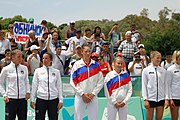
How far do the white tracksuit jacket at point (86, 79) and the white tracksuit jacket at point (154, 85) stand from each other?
0.97m

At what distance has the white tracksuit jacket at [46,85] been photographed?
666 cm

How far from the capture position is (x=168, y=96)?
283 inches

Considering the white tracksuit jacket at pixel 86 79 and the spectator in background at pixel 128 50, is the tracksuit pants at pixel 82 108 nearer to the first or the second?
the white tracksuit jacket at pixel 86 79

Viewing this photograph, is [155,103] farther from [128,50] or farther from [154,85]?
[128,50]

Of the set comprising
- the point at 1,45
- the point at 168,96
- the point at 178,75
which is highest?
the point at 1,45

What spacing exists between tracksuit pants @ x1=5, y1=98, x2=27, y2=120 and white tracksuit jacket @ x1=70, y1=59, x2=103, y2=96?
3.61 ft

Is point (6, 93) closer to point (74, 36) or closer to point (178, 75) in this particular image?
point (178, 75)

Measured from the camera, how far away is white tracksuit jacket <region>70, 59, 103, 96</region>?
686cm

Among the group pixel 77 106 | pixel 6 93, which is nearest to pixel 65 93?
pixel 77 106

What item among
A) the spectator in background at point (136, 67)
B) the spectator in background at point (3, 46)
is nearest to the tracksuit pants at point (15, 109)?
the spectator in background at point (136, 67)

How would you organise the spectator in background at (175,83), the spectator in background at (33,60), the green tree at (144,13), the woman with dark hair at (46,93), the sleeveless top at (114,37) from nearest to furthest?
the woman with dark hair at (46,93), the spectator in background at (175,83), the spectator in background at (33,60), the sleeveless top at (114,37), the green tree at (144,13)

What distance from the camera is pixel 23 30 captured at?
41.9ft

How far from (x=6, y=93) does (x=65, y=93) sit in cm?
179

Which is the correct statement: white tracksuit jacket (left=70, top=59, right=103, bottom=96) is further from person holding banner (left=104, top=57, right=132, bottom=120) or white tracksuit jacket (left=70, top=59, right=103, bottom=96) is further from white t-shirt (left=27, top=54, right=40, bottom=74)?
white t-shirt (left=27, top=54, right=40, bottom=74)
